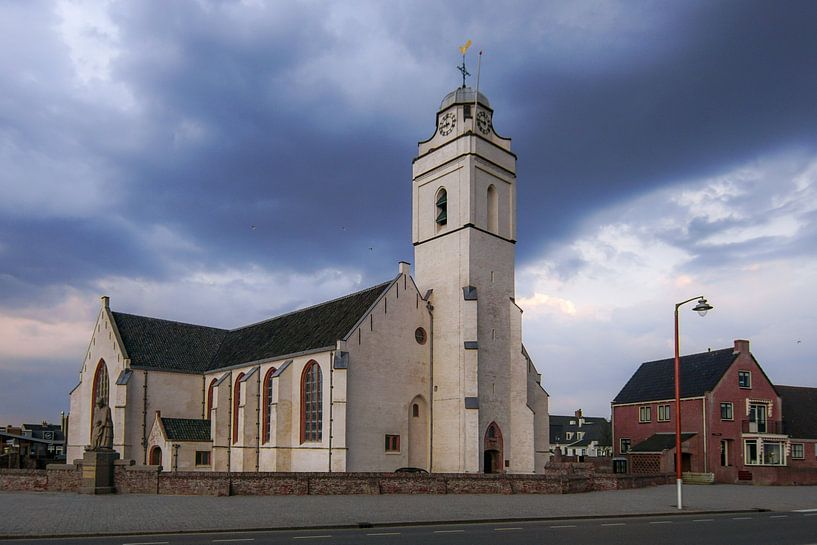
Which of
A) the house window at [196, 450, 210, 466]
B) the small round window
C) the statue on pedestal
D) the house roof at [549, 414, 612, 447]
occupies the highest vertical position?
the small round window

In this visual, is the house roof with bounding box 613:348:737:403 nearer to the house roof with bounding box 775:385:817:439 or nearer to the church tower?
the house roof with bounding box 775:385:817:439

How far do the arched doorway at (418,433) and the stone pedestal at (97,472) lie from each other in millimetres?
18540

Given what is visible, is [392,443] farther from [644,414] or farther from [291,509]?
[644,414]

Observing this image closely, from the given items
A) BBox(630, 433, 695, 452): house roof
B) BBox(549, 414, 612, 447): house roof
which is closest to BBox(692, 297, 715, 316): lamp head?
BBox(630, 433, 695, 452): house roof

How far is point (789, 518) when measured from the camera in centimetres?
2531

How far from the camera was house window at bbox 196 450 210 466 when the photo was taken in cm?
4906

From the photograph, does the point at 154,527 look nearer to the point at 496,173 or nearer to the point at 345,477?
the point at 345,477

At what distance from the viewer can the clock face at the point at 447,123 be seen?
4766cm

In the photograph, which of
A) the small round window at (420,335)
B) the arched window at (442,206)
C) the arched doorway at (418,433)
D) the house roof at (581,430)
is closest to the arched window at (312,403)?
the arched doorway at (418,433)

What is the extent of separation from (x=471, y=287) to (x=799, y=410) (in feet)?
108

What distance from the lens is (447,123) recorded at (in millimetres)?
48156

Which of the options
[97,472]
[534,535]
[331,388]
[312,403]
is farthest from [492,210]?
[534,535]

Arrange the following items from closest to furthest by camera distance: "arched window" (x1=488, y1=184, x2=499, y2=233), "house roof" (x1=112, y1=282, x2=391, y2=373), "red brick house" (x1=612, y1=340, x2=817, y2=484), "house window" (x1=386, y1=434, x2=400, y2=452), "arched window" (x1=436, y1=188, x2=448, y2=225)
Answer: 1. "house window" (x1=386, y1=434, x2=400, y2=452)
2. "house roof" (x1=112, y1=282, x2=391, y2=373)
3. "arched window" (x1=436, y1=188, x2=448, y2=225)
4. "arched window" (x1=488, y1=184, x2=499, y2=233)
5. "red brick house" (x1=612, y1=340, x2=817, y2=484)

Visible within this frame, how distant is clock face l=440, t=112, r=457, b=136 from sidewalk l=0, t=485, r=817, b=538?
25399 mm
